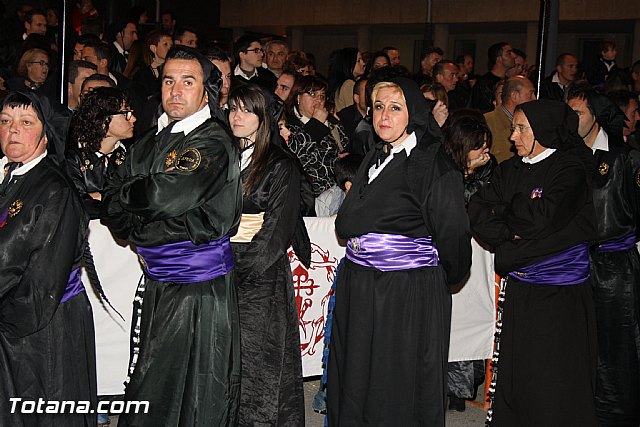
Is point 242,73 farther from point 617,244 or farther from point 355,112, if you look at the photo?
point 617,244

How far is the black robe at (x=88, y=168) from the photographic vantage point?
19.1 ft

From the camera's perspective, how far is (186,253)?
446cm

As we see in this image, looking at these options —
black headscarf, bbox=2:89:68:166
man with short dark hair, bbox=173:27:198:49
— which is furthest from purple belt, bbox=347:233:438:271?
man with short dark hair, bbox=173:27:198:49

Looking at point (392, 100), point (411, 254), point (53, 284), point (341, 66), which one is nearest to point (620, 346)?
point (411, 254)

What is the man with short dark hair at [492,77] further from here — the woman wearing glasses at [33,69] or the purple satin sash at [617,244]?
the woman wearing glasses at [33,69]

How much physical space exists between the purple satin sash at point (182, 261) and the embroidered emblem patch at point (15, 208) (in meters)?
0.61

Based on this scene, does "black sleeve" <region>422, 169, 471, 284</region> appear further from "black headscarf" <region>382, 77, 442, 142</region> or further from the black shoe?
the black shoe

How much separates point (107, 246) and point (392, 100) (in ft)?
6.34

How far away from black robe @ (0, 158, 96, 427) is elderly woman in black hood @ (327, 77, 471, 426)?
4.78 ft

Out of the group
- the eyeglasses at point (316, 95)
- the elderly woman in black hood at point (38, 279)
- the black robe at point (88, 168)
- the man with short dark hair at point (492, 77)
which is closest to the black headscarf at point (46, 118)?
the elderly woman in black hood at point (38, 279)

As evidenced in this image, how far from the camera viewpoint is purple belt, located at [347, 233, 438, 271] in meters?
4.91

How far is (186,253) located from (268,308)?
38.0 inches

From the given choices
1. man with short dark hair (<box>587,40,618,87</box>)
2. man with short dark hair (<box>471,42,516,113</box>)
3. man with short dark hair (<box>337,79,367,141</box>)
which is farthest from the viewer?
man with short dark hair (<box>587,40,618,87</box>)

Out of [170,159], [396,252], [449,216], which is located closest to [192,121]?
[170,159]
